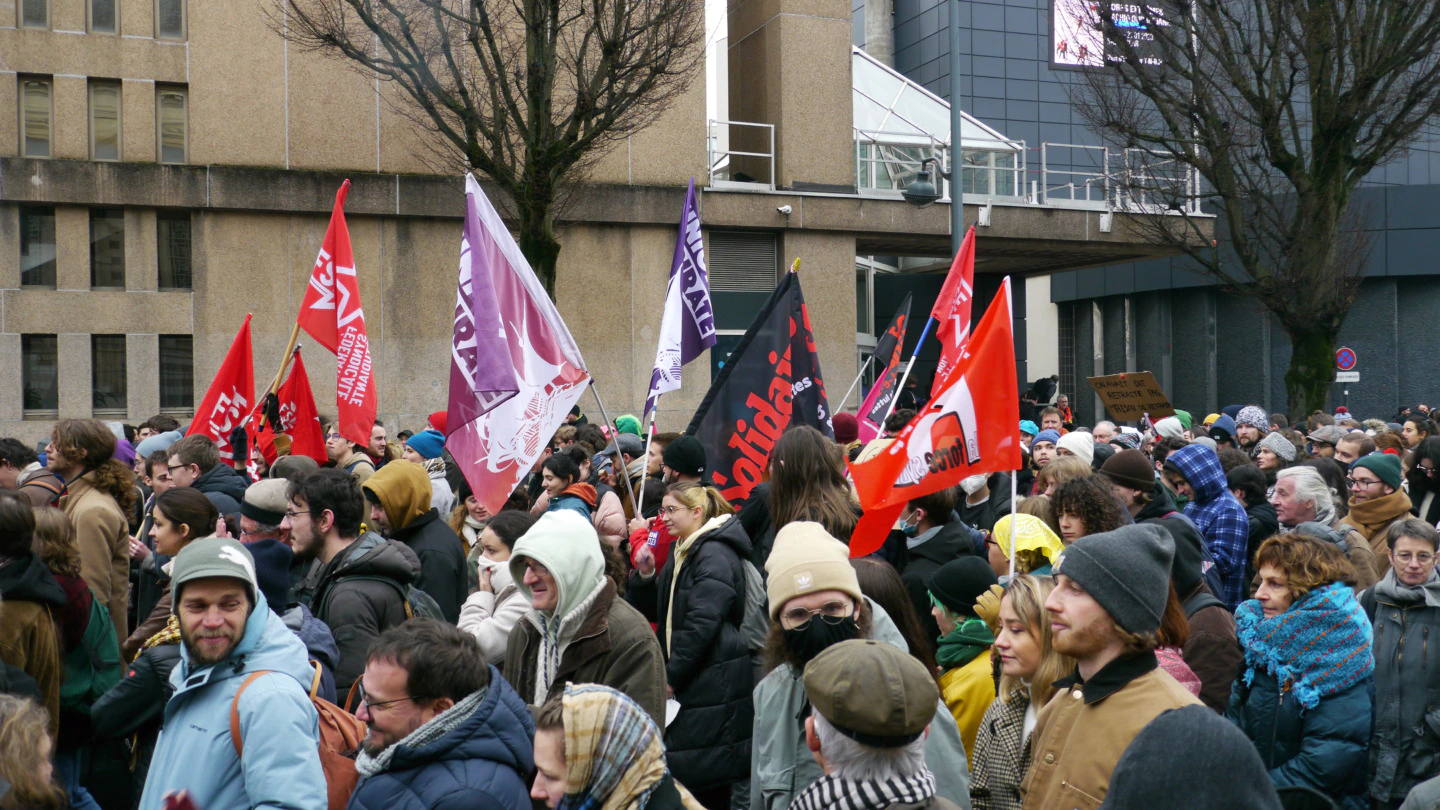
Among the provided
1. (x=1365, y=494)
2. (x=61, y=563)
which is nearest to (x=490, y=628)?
(x=61, y=563)

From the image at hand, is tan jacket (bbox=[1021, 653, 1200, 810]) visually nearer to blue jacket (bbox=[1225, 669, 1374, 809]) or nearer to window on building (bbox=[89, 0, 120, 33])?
blue jacket (bbox=[1225, 669, 1374, 809])

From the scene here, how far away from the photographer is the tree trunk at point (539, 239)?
52.6 ft

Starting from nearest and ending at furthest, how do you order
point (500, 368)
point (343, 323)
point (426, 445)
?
point (500, 368)
point (343, 323)
point (426, 445)

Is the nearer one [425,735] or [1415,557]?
[425,735]

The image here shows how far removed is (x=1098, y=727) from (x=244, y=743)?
7.26ft

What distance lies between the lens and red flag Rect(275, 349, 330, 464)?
945 cm

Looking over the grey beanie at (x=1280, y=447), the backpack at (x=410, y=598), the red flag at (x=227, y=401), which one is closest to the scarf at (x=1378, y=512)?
the grey beanie at (x=1280, y=447)

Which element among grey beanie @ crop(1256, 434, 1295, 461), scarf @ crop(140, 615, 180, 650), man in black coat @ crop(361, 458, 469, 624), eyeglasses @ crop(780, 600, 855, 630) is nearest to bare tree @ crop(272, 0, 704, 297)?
grey beanie @ crop(1256, 434, 1295, 461)

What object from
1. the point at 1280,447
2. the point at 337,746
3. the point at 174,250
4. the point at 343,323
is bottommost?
the point at 337,746

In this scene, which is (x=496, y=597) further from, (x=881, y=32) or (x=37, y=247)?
(x=881, y=32)

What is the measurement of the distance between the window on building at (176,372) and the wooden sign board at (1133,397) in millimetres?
14249

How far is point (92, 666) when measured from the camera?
16.0ft

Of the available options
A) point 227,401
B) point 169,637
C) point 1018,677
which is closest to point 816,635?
point 1018,677

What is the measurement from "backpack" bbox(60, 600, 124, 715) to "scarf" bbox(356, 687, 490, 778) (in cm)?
231
